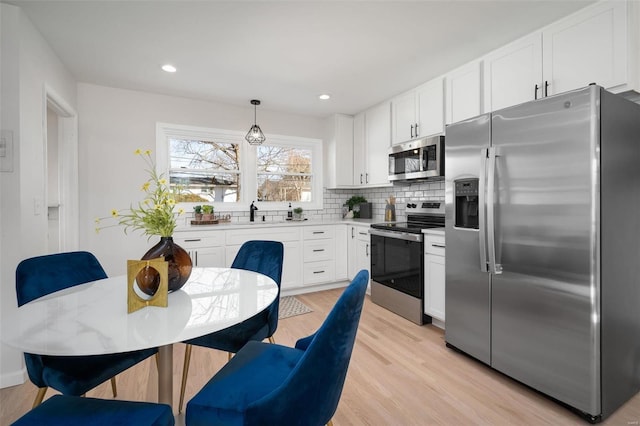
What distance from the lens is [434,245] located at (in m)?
2.76

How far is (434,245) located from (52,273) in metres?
2.76

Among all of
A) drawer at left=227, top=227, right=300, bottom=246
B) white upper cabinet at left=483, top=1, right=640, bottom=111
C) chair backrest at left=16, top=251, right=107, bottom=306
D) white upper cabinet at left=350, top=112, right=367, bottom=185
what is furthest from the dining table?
white upper cabinet at left=350, top=112, right=367, bottom=185

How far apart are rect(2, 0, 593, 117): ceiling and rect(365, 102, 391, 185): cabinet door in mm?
513

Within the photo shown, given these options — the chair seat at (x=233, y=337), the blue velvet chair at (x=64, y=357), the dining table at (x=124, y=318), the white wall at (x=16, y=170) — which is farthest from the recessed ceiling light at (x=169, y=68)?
the chair seat at (x=233, y=337)

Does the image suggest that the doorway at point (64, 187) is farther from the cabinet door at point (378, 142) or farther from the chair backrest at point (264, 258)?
the cabinet door at point (378, 142)

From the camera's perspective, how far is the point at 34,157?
223 centimetres

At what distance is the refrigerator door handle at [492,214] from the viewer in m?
1.99

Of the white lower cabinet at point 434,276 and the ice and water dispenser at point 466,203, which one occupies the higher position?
the ice and water dispenser at point 466,203

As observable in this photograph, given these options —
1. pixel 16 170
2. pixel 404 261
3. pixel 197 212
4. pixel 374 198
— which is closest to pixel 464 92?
pixel 404 261

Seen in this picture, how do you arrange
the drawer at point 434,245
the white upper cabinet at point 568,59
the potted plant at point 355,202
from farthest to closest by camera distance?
1. the potted plant at point 355,202
2. the drawer at point 434,245
3. the white upper cabinet at point 568,59

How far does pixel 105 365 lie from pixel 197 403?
2.22 feet

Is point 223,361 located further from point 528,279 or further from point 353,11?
point 353,11

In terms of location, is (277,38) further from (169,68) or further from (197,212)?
(197,212)

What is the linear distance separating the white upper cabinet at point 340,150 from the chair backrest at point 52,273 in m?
3.17
